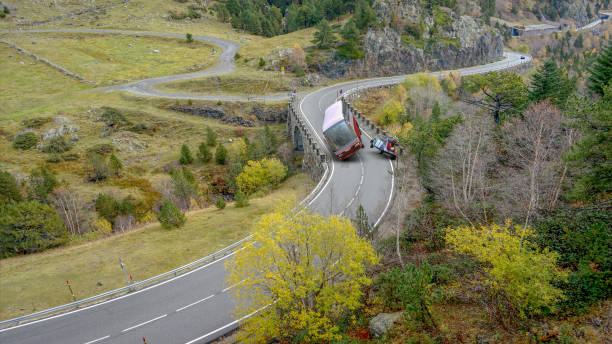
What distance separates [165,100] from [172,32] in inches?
2085

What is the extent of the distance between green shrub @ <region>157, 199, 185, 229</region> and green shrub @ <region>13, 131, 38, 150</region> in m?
43.4

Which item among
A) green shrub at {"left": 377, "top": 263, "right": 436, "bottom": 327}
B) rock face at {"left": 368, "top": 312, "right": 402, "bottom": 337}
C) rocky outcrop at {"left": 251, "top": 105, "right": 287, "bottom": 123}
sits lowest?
rock face at {"left": 368, "top": 312, "right": 402, "bottom": 337}

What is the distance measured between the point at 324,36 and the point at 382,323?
3006 inches

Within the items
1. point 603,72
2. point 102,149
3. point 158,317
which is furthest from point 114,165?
point 603,72

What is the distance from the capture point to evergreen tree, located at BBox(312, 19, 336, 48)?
80.9 m

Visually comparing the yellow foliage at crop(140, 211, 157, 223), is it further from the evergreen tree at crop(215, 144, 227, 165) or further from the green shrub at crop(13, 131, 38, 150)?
the green shrub at crop(13, 131, 38, 150)

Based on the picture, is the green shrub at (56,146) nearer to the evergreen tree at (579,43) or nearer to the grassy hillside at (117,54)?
the grassy hillside at (117,54)

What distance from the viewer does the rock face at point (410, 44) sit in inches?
3226

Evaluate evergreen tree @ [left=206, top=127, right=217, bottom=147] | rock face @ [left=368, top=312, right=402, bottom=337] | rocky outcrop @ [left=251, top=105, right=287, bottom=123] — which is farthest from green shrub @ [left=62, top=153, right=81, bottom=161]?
rock face @ [left=368, top=312, right=402, bottom=337]

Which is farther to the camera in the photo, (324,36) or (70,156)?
(324,36)

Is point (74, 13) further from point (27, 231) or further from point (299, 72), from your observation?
point (27, 231)

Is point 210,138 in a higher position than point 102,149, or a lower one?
higher

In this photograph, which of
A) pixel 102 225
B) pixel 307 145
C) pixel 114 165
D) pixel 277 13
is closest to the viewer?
pixel 102 225

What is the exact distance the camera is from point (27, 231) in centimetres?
2684
